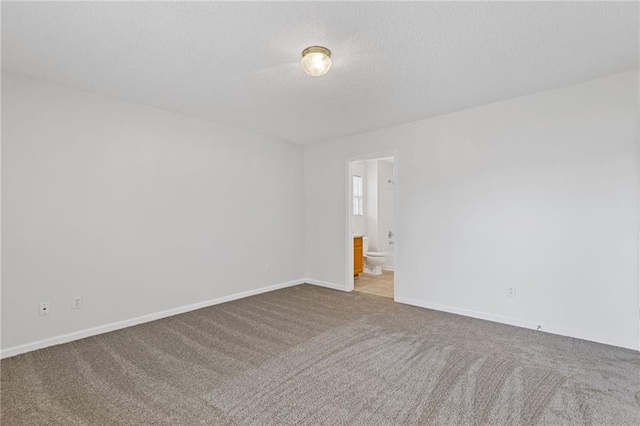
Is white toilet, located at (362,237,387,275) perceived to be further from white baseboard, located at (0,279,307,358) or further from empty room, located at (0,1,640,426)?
white baseboard, located at (0,279,307,358)

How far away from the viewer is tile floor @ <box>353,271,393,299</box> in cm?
485

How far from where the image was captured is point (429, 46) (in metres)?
2.30

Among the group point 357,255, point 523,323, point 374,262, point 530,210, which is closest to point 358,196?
point 374,262

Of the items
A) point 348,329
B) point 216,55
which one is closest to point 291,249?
point 348,329

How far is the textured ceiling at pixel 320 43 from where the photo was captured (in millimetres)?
1925

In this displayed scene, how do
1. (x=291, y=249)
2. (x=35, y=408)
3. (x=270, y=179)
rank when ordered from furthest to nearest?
(x=291, y=249), (x=270, y=179), (x=35, y=408)

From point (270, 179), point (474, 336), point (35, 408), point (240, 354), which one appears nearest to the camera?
point (35, 408)

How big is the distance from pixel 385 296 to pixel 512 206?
2.11 meters

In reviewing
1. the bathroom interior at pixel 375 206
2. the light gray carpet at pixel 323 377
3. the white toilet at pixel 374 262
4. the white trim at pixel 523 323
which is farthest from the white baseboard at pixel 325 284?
the bathroom interior at pixel 375 206

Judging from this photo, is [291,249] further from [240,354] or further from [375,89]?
Answer: [375,89]

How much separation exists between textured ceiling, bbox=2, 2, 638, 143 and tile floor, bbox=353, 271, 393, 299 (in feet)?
9.30

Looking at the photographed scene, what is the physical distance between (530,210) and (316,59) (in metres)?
2.70

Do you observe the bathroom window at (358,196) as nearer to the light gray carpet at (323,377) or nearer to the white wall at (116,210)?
the white wall at (116,210)

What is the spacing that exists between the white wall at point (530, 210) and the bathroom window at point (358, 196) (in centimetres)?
291
